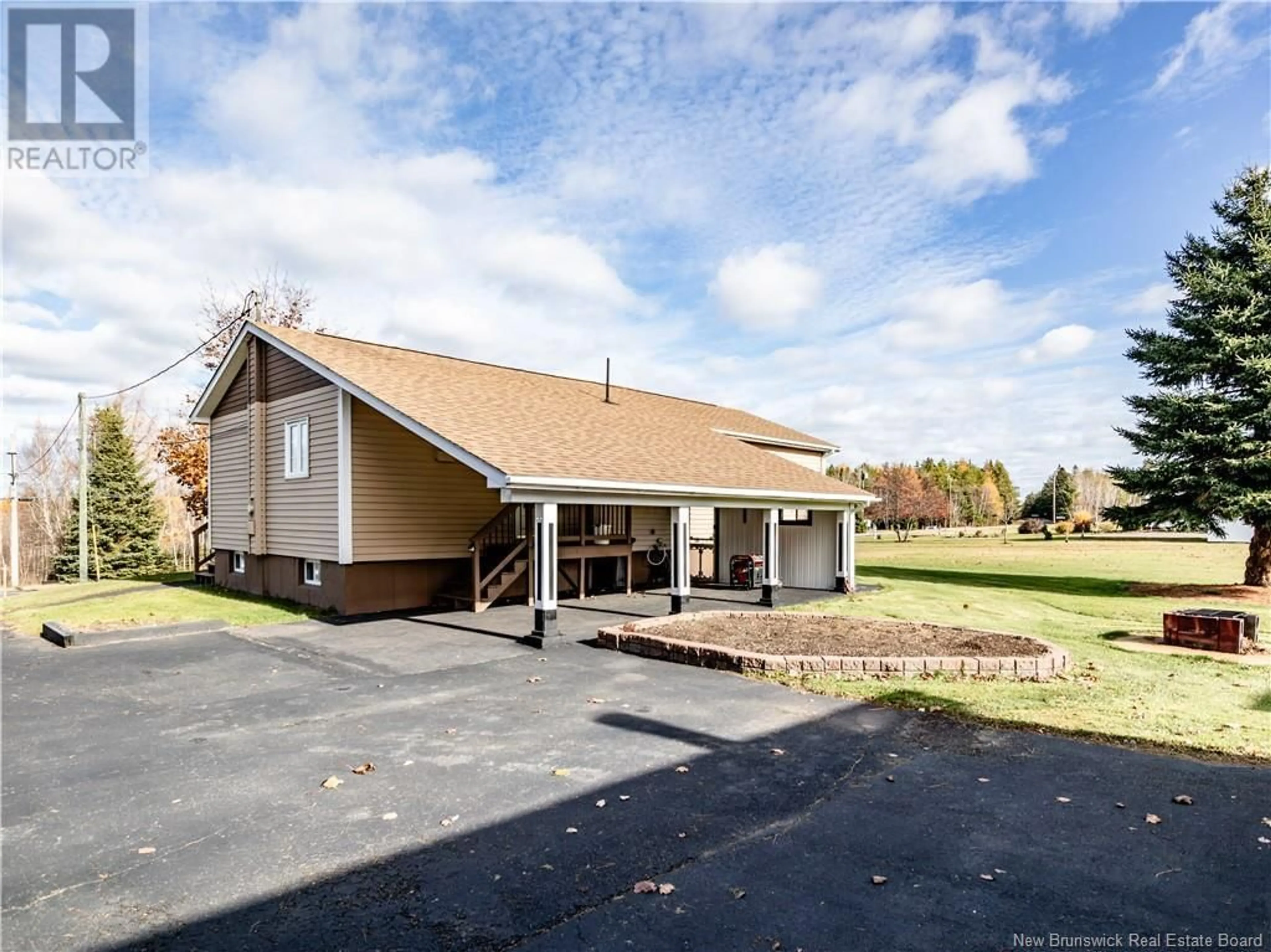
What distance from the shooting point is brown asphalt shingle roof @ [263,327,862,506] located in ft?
36.4

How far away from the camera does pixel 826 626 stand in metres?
10.7

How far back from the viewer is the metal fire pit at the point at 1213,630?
9.89 metres

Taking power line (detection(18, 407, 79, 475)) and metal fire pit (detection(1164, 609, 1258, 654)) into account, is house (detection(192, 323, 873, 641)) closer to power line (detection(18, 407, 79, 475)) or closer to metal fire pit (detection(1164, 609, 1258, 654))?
metal fire pit (detection(1164, 609, 1258, 654))

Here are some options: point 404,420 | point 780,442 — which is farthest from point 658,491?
point 780,442

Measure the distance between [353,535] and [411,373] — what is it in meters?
3.62

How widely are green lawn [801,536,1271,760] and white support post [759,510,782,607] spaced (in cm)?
87

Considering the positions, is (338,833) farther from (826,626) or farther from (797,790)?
(826,626)

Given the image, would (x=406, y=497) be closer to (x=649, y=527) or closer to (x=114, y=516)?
(x=649, y=527)

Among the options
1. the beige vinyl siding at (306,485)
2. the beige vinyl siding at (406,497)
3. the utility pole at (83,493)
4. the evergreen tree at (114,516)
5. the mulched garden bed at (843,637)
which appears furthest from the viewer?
the evergreen tree at (114,516)

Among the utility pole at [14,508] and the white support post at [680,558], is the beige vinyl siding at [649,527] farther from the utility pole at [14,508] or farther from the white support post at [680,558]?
the utility pole at [14,508]

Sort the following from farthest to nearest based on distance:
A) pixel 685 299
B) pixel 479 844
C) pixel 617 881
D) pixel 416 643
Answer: pixel 685 299 → pixel 416 643 → pixel 479 844 → pixel 617 881

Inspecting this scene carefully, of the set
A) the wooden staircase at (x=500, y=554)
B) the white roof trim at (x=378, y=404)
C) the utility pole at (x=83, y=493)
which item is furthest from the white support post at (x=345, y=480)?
the utility pole at (x=83, y=493)

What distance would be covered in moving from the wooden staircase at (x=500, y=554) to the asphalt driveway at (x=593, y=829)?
5.79 m

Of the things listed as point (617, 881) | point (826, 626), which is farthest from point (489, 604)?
point (617, 881)
